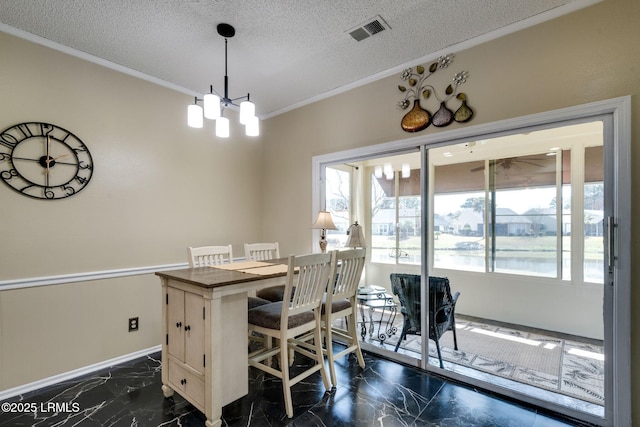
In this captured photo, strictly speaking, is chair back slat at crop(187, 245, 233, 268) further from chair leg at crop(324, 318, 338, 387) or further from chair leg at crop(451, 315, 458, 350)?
chair leg at crop(451, 315, 458, 350)

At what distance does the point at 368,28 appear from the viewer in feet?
7.45

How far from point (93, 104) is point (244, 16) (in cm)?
161

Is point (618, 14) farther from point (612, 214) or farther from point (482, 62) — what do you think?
point (612, 214)

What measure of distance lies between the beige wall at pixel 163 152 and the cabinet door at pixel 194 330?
1237 mm

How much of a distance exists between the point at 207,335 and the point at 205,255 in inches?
41.1

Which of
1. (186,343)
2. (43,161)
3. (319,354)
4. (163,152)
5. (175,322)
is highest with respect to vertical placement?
(163,152)

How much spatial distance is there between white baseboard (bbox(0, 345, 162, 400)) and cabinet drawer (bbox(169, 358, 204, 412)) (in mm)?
960

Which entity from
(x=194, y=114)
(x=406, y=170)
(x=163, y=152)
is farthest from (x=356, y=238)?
(x=163, y=152)

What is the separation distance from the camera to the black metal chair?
2717mm

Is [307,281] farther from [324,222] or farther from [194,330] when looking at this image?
[324,222]

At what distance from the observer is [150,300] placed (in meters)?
2.97

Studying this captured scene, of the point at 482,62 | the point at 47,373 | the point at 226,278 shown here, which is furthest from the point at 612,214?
the point at 47,373

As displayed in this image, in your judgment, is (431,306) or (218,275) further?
(431,306)

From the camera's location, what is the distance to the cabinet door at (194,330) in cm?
189
